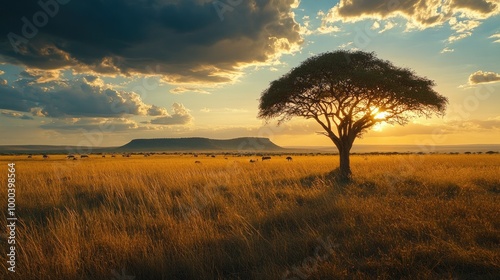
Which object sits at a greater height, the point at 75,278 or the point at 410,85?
the point at 410,85

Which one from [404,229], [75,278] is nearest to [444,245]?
[404,229]

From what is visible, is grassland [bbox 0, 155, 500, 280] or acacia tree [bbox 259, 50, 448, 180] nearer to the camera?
grassland [bbox 0, 155, 500, 280]

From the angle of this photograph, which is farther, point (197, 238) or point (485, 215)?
point (485, 215)

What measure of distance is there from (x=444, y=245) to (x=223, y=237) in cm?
355

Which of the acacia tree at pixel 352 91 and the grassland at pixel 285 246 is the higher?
the acacia tree at pixel 352 91

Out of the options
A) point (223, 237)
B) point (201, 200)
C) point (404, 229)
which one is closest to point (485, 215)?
point (404, 229)

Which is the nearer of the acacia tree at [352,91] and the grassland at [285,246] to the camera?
the grassland at [285,246]

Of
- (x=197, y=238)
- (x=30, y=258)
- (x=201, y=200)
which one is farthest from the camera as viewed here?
(x=201, y=200)

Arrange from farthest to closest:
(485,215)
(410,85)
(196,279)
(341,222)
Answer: (410,85) < (485,215) < (341,222) < (196,279)

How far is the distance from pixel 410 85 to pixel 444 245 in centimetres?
1699

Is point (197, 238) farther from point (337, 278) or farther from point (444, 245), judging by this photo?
point (444, 245)

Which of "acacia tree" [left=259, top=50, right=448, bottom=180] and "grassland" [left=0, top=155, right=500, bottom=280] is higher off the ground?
"acacia tree" [left=259, top=50, right=448, bottom=180]

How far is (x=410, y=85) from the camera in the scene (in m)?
19.7

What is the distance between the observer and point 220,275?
446 centimetres
